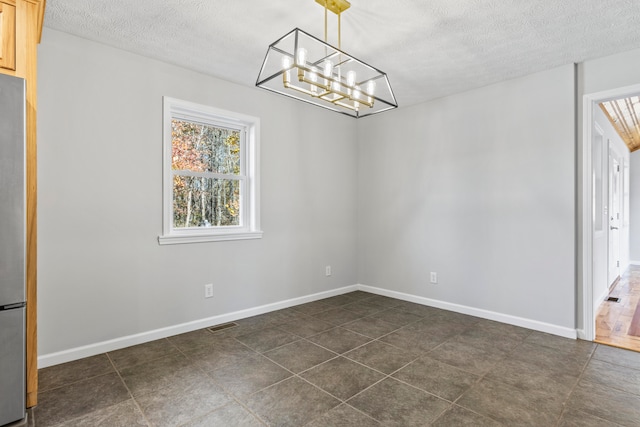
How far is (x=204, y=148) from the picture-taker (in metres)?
3.53

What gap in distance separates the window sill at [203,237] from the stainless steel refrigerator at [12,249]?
135cm

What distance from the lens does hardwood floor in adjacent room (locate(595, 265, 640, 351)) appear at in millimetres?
3015

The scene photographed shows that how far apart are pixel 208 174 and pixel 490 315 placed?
3.35 meters

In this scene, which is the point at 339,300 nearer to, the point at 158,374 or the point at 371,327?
the point at 371,327

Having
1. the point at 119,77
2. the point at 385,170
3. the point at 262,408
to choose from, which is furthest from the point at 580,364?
the point at 119,77

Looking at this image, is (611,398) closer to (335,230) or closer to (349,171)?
(335,230)

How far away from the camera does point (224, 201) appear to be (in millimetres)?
3684

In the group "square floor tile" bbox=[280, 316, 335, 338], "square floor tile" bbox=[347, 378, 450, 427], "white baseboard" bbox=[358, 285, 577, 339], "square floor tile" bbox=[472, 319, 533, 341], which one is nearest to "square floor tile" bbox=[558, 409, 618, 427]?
"square floor tile" bbox=[347, 378, 450, 427]

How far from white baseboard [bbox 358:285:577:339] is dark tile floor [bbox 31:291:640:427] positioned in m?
0.11

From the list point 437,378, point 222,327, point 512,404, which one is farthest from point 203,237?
point 512,404

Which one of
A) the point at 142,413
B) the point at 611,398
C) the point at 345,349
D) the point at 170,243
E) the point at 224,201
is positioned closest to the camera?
the point at 142,413

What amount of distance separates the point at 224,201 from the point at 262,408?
7.31 feet

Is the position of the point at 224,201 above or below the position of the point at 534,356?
above

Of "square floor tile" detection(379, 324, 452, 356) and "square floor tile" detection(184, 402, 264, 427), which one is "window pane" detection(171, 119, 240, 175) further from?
"square floor tile" detection(379, 324, 452, 356)
